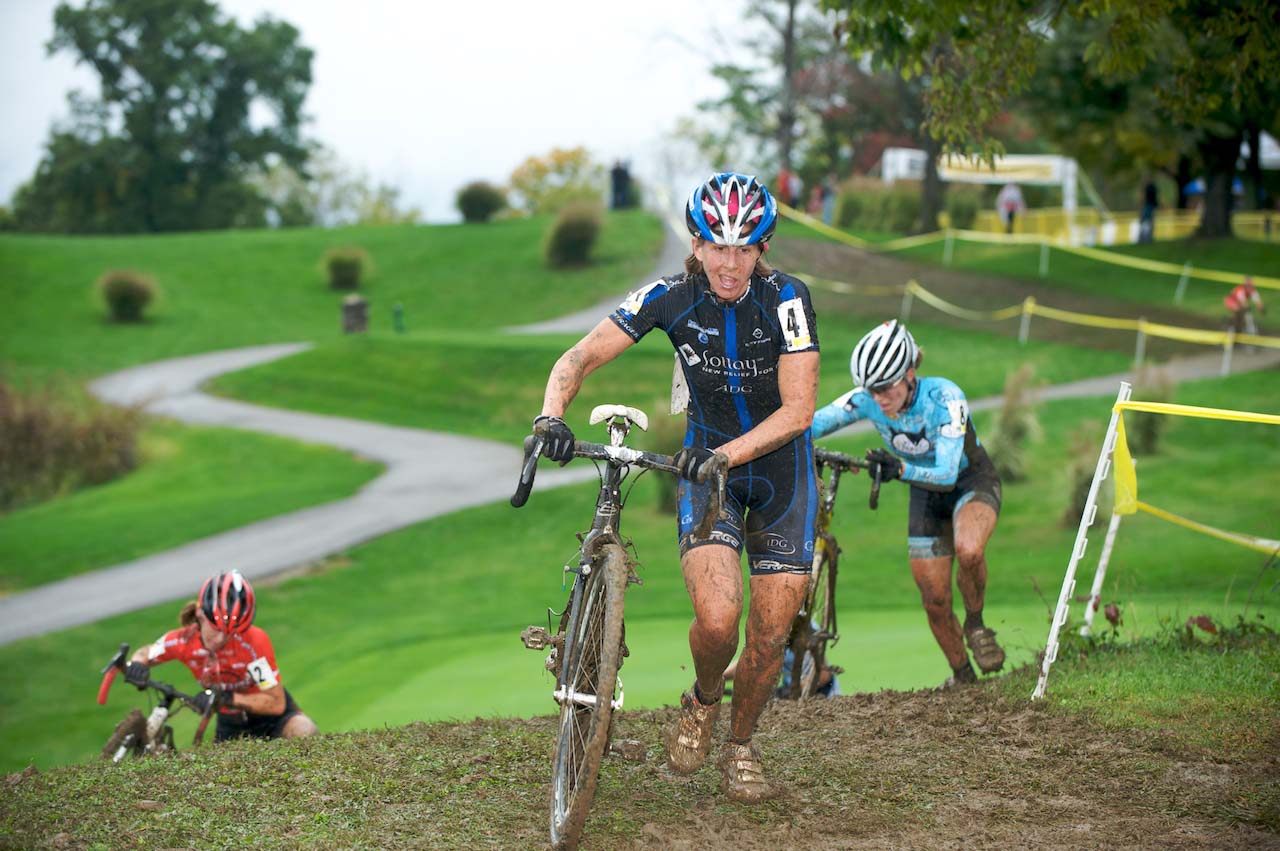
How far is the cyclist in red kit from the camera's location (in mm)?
7738

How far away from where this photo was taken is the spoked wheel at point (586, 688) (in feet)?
16.4

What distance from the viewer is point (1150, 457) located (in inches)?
780

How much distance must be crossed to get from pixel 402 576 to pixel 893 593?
6310mm

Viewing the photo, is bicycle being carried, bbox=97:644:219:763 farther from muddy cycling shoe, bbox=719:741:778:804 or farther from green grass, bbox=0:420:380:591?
green grass, bbox=0:420:380:591

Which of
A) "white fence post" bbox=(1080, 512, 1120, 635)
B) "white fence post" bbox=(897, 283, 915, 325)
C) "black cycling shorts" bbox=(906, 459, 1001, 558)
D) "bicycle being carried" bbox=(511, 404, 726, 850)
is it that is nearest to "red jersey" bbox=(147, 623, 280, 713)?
"bicycle being carried" bbox=(511, 404, 726, 850)

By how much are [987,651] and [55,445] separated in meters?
21.5

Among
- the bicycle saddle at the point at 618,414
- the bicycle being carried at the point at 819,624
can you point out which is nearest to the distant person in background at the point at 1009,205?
the bicycle being carried at the point at 819,624

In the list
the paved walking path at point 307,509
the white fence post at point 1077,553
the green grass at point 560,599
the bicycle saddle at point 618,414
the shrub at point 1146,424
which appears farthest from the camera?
the shrub at point 1146,424

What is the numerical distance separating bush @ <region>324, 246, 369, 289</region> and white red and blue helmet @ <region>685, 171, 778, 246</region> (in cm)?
4301

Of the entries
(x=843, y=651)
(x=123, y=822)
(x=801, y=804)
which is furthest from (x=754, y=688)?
(x=843, y=651)

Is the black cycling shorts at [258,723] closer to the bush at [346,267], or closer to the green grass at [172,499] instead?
the green grass at [172,499]

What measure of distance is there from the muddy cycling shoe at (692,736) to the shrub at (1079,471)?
436 inches

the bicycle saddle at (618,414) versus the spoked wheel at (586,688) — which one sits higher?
the bicycle saddle at (618,414)

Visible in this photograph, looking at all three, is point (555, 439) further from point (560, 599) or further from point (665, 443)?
point (665, 443)
